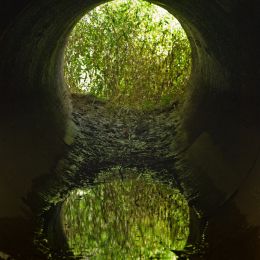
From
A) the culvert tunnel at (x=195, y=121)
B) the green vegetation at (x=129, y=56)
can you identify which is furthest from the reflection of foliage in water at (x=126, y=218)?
the green vegetation at (x=129, y=56)

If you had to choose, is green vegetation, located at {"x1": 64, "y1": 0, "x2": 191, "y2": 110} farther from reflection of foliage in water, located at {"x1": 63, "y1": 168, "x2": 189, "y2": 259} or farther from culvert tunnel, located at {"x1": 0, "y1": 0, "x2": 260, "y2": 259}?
reflection of foliage in water, located at {"x1": 63, "y1": 168, "x2": 189, "y2": 259}

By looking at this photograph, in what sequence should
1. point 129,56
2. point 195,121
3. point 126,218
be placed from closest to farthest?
point 126,218 → point 195,121 → point 129,56

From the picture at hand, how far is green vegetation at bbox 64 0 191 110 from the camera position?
931 centimetres

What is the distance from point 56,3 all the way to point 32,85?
3.74 ft

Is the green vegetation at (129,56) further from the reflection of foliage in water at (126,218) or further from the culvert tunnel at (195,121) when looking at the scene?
the reflection of foliage in water at (126,218)

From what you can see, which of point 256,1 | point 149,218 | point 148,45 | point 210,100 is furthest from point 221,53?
point 148,45

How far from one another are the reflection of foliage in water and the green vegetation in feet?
8.87

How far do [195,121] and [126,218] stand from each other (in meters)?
1.70

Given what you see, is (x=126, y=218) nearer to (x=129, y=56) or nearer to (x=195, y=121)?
(x=195, y=121)

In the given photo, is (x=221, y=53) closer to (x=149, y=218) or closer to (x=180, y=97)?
(x=149, y=218)

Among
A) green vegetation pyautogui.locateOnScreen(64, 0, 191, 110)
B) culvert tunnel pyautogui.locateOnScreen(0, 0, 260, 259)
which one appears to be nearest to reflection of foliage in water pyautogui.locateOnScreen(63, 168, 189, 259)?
culvert tunnel pyautogui.locateOnScreen(0, 0, 260, 259)

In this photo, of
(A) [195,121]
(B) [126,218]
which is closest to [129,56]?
(A) [195,121]

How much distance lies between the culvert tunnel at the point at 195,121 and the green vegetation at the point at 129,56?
6.96 feet

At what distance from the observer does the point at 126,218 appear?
19.0ft
